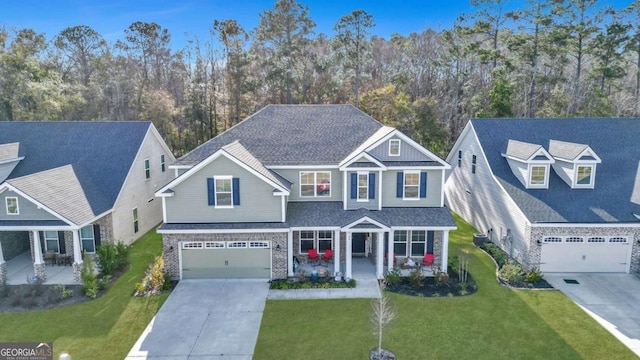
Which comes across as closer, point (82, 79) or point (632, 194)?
point (632, 194)

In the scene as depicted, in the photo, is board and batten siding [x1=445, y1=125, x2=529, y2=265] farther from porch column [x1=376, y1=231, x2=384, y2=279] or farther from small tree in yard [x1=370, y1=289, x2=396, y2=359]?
small tree in yard [x1=370, y1=289, x2=396, y2=359]

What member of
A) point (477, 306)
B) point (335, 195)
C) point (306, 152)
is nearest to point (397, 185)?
point (335, 195)

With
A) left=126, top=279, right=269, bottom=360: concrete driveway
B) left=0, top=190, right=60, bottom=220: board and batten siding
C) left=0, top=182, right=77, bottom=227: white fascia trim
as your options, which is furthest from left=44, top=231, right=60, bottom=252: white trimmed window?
left=126, top=279, right=269, bottom=360: concrete driveway

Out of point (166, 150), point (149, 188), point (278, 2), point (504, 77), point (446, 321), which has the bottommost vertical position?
point (446, 321)

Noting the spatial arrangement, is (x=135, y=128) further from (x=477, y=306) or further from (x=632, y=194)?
(x=632, y=194)

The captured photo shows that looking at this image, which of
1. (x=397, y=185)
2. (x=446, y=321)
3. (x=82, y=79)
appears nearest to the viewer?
(x=446, y=321)

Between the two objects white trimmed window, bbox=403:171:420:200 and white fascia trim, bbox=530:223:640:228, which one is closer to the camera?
white fascia trim, bbox=530:223:640:228
